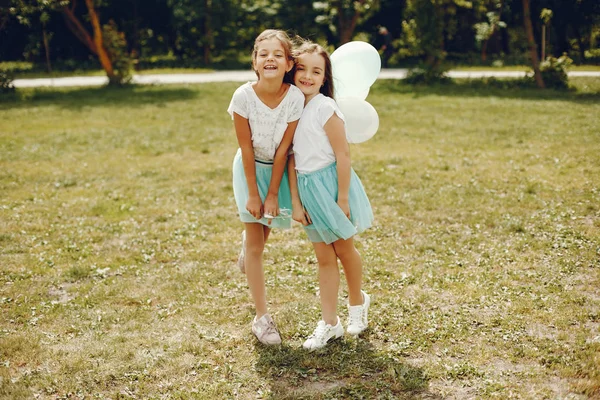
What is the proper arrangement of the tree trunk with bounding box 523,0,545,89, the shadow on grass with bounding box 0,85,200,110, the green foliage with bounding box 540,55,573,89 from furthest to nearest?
1. the green foliage with bounding box 540,55,573,89
2. the tree trunk with bounding box 523,0,545,89
3. the shadow on grass with bounding box 0,85,200,110

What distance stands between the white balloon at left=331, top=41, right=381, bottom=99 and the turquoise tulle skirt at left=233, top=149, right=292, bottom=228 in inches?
25.3

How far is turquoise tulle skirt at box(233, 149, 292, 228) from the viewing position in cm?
345

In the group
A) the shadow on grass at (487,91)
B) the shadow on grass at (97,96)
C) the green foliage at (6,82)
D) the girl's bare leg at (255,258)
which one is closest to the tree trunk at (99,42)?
the shadow on grass at (97,96)

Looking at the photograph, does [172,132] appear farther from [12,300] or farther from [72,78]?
[72,78]

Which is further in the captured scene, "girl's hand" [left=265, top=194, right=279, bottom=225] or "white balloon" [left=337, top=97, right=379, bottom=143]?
"white balloon" [left=337, top=97, right=379, bottom=143]

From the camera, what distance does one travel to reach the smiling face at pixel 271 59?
3146mm

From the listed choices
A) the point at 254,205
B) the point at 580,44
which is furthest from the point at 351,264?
the point at 580,44

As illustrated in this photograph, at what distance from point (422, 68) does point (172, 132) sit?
861 cm

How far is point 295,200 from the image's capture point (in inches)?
132

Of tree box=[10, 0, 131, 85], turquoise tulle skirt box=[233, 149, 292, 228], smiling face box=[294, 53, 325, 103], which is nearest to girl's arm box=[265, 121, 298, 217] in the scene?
turquoise tulle skirt box=[233, 149, 292, 228]

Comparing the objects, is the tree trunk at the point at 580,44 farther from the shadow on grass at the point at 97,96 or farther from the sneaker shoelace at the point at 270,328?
the sneaker shoelace at the point at 270,328


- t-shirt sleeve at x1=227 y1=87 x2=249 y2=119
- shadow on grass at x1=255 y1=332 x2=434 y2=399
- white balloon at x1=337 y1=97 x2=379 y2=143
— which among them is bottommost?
shadow on grass at x1=255 y1=332 x2=434 y2=399

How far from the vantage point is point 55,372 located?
129 inches

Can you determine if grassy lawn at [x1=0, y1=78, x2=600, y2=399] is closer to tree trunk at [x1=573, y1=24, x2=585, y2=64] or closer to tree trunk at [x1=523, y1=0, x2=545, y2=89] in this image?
tree trunk at [x1=523, y1=0, x2=545, y2=89]
